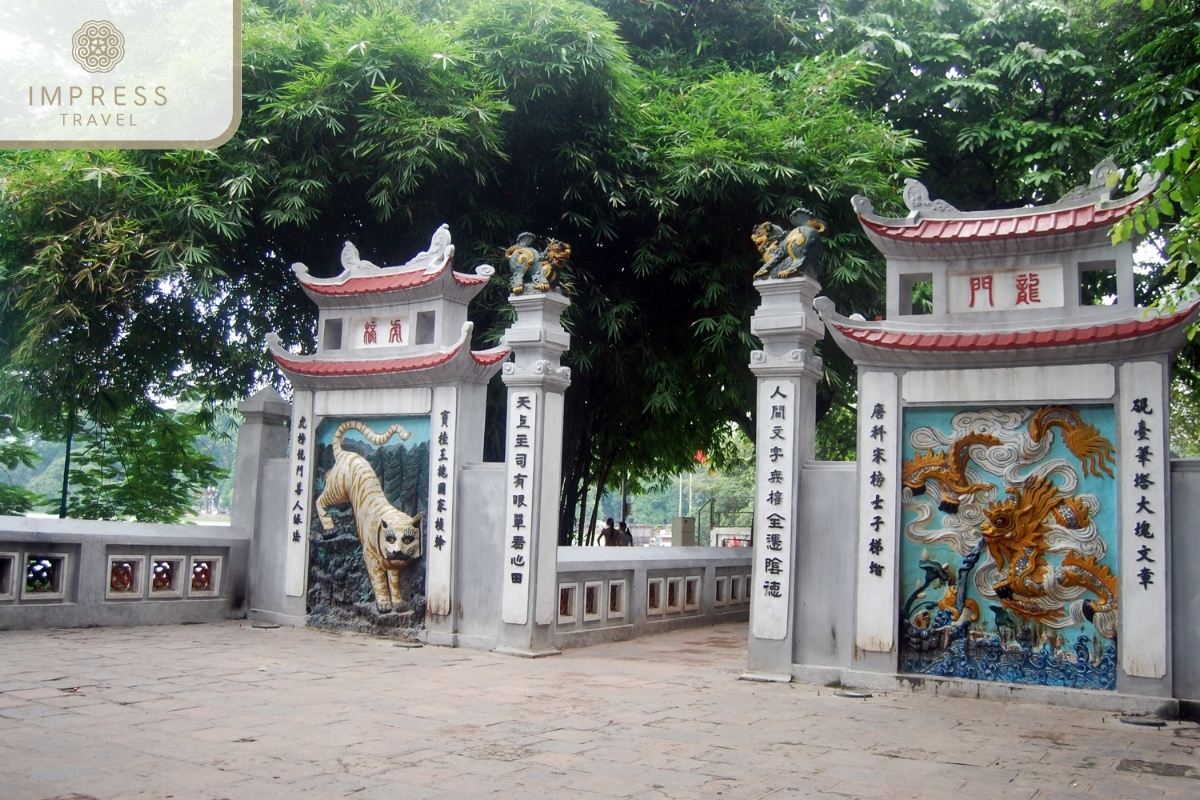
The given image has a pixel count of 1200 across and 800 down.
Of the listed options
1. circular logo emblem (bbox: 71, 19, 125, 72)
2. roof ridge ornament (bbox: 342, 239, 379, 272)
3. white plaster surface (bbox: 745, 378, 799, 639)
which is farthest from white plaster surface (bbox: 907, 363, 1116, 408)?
circular logo emblem (bbox: 71, 19, 125, 72)

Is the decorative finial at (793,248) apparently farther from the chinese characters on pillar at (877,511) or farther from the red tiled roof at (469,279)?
the red tiled roof at (469,279)

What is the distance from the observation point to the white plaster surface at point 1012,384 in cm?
704

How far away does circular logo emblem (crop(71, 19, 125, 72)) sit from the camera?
4.76 metres

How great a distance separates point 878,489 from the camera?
7629 mm

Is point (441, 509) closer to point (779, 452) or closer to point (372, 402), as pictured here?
point (372, 402)

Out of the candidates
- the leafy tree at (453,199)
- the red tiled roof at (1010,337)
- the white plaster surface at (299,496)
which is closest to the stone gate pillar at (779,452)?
the red tiled roof at (1010,337)

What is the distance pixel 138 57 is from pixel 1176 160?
10562 mm

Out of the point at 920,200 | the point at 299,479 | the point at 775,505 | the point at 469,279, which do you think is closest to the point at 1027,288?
the point at 920,200

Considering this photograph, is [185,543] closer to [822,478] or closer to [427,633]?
[427,633]

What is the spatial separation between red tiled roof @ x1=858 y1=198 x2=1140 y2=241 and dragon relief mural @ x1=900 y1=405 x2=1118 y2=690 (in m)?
1.25

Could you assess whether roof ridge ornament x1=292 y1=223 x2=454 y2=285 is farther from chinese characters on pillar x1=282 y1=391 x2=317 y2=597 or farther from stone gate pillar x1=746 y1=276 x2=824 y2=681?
stone gate pillar x1=746 y1=276 x2=824 y2=681

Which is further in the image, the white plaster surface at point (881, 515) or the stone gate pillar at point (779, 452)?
the stone gate pillar at point (779, 452)

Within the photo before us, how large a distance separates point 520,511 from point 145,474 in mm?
10158

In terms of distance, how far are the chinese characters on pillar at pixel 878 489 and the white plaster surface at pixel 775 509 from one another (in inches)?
21.9
